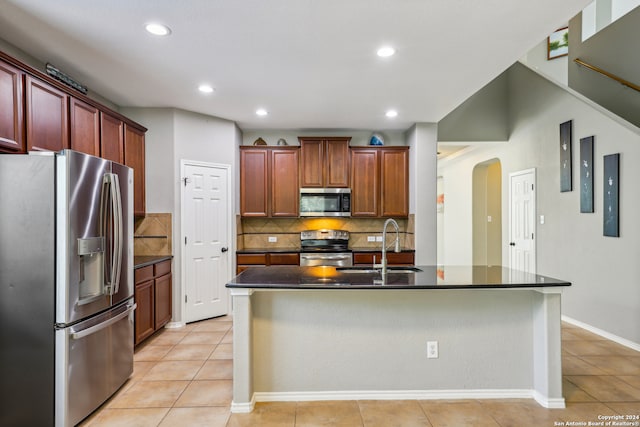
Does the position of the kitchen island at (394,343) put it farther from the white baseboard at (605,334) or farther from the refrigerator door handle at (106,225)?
the white baseboard at (605,334)

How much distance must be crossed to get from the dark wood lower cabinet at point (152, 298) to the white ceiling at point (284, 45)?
6.48 feet

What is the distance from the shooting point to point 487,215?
7.20 meters

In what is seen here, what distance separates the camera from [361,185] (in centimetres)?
530

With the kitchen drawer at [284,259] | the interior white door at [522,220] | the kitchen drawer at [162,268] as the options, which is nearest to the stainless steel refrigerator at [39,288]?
the kitchen drawer at [162,268]

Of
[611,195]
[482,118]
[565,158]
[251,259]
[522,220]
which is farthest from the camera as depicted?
[482,118]

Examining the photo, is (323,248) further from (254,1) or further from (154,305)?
(254,1)

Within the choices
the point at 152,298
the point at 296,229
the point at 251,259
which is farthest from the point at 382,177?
the point at 152,298

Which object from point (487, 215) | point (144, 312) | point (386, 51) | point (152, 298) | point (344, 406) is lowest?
point (344, 406)

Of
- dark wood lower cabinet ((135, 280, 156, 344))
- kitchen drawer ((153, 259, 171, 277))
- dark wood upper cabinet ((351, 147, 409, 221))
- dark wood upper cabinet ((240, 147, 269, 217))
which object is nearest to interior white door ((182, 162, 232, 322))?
kitchen drawer ((153, 259, 171, 277))

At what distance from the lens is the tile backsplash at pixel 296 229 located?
5.52 metres

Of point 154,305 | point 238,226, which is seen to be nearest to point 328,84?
point 238,226

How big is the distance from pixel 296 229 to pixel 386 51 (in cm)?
328

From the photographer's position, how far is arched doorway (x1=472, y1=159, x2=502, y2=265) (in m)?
7.15

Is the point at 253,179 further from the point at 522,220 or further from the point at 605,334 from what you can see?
the point at 605,334
